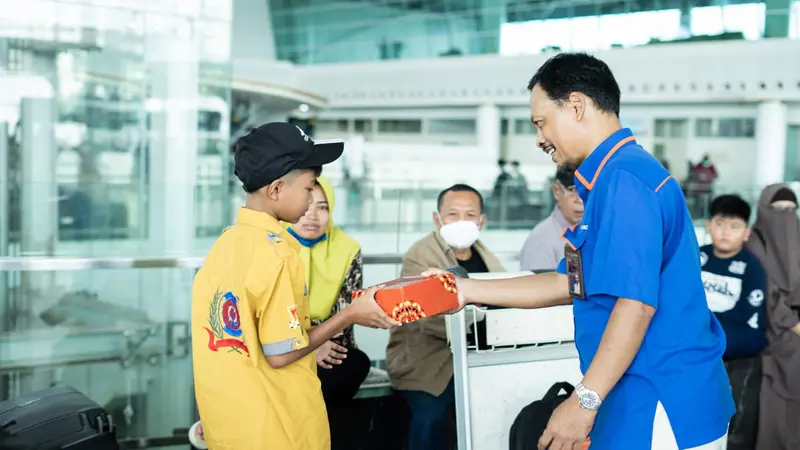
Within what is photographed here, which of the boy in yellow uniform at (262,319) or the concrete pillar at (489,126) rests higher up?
the concrete pillar at (489,126)

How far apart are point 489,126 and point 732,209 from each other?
67.7 feet

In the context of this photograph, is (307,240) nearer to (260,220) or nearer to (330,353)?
(330,353)

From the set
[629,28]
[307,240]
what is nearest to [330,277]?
[307,240]

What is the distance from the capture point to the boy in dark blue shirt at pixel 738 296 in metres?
3.78

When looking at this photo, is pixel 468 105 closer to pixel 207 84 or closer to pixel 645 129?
pixel 645 129

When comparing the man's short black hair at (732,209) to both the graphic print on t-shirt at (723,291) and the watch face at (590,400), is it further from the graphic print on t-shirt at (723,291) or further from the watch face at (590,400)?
the watch face at (590,400)

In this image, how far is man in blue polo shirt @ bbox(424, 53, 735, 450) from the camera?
155 centimetres

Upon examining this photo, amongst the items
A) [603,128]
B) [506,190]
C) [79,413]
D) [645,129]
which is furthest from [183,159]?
[645,129]

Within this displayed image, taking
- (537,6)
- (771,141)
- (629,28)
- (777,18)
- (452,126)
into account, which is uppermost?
(537,6)

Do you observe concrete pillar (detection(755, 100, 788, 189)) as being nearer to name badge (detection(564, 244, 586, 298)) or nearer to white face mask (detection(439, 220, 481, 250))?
white face mask (detection(439, 220, 481, 250))

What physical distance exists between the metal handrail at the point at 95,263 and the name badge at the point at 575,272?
235 centimetres

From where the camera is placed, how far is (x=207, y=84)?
5805 millimetres

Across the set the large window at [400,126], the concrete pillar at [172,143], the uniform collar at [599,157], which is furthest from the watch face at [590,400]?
the large window at [400,126]

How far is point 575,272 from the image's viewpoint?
1.70 metres
